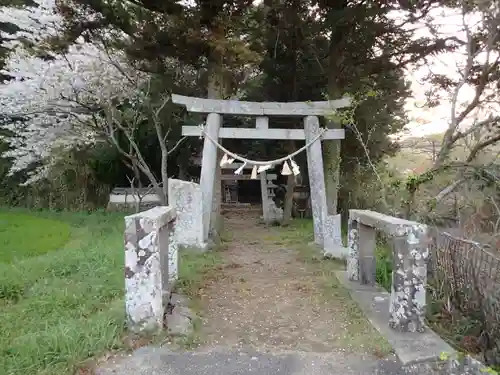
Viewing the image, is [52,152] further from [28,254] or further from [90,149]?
[28,254]

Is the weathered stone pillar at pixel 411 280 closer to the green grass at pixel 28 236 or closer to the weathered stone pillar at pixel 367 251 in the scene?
the weathered stone pillar at pixel 367 251

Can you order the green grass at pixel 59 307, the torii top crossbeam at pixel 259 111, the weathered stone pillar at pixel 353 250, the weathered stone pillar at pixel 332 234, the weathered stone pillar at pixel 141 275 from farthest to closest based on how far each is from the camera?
the torii top crossbeam at pixel 259 111 < the weathered stone pillar at pixel 332 234 < the weathered stone pillar at pixel 353 250 < the weathered stone pillar at pixel 141 275 < the green grass at pixel 59 307

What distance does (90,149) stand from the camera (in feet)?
42.7

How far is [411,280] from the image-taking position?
341cm

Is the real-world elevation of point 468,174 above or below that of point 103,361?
above

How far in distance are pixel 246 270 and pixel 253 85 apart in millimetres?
6887

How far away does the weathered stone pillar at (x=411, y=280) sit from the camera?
3.40 metres

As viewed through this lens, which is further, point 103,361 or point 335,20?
point 335,20

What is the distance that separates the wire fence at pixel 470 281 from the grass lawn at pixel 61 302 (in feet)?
7.94

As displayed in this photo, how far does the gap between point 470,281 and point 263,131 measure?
460 centimetres

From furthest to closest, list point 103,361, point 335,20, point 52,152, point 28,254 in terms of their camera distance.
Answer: point 52,152, point 335,20, point 28,254, point 103,361

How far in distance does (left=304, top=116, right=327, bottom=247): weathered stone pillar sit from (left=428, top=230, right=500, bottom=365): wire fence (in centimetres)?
289

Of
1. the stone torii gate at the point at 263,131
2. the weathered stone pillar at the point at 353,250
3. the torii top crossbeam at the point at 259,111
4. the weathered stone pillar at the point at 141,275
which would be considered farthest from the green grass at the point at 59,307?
the torii top crossbeam at the point at 259,111

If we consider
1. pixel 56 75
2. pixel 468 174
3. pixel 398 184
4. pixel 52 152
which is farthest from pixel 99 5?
pixel 468 174
